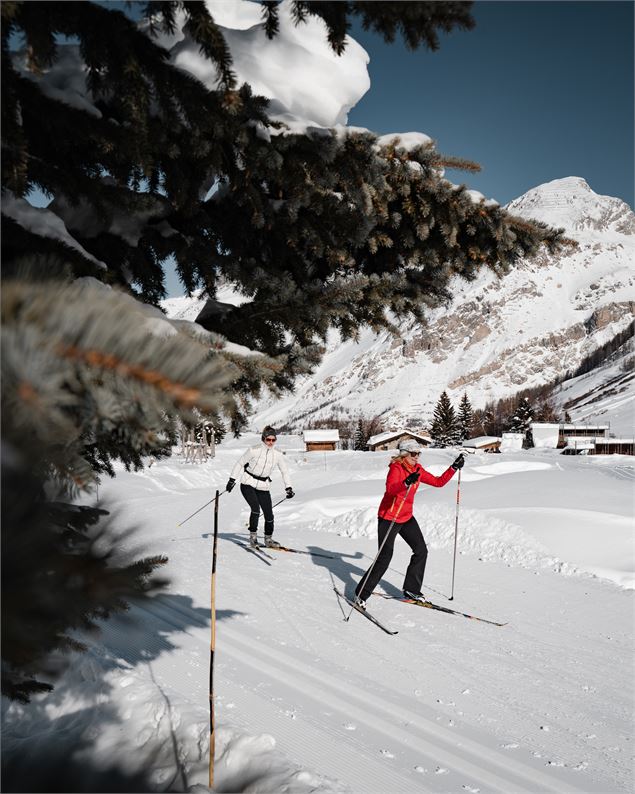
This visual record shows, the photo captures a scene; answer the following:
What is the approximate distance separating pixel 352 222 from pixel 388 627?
186 inches

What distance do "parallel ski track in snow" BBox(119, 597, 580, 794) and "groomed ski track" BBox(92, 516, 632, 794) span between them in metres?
0.01

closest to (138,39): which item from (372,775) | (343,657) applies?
(372,775)

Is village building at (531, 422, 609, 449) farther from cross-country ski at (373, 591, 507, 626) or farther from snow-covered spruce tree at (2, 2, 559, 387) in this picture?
snow-covered spruce tree at (2, 2, 559, 387)

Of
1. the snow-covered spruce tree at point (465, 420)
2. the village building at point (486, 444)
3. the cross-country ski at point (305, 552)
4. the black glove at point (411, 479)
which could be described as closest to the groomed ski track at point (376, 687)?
the black glove at point (411, 479)

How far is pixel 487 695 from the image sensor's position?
15.0ft

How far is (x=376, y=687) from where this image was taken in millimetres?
4598

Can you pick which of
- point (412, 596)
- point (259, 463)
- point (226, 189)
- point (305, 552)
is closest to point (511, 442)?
point (305, 552)

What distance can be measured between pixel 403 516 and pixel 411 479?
57 centimetres

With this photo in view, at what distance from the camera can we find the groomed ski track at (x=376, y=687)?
11.2 ft

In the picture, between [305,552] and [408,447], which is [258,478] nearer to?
[305,552]

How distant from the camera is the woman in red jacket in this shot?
6840 millimetres

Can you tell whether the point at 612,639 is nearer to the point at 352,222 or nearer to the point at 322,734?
the point at 322,734

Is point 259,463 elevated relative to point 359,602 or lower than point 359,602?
elevated

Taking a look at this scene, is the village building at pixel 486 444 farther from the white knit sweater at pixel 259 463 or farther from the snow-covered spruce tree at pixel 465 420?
the white knit sweater at pixel 259 463
